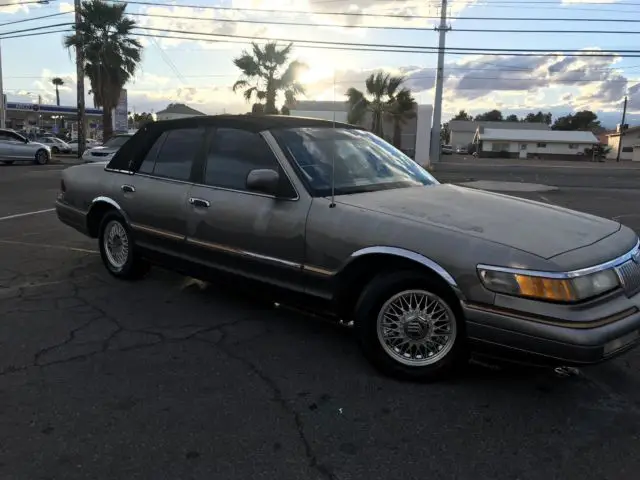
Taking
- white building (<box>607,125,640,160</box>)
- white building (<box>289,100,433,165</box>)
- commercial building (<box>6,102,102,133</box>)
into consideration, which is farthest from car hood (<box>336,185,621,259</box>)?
white building (<box>607,125,640,160</box>)

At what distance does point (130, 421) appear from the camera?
3.10 m

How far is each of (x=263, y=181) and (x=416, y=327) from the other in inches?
57.0

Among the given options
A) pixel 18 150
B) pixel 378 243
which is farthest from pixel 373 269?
pixel 18 150

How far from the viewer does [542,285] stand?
10.0ft

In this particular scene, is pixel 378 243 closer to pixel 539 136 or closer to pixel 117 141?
pixel 117 141

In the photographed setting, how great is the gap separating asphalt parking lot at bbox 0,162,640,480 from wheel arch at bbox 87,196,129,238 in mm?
1042

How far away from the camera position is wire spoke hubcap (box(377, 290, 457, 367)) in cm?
345

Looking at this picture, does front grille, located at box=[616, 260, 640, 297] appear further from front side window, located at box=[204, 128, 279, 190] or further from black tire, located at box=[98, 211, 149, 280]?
black tire, located at box=[98, 211, 149, 280]

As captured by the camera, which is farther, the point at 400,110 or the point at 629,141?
the point at 629,141

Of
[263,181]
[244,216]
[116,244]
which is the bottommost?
[116,244]

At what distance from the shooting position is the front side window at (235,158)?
173 inches

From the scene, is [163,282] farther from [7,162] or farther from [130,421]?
[7,162]

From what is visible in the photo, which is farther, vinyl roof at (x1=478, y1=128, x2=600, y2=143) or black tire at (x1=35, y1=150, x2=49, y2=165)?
vinyl roof at (x1=478, y1=128, x2=600, y2=143)

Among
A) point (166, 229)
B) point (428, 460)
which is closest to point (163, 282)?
point (166, 229)
